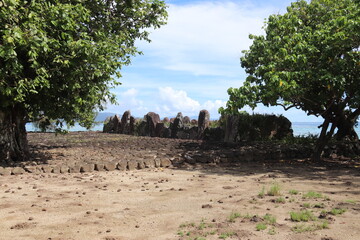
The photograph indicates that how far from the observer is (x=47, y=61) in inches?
404

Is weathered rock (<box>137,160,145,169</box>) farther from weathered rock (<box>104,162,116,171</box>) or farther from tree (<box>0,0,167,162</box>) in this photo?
tree (<box>0,0,167,162</box>)

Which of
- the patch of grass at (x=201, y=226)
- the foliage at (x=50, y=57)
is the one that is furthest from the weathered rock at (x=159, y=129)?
the patch of grass at (x=201, y=226)

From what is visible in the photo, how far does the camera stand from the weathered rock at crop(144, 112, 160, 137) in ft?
80.3

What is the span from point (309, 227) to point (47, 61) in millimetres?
8245

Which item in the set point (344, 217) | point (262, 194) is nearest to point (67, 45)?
point (262, 194)

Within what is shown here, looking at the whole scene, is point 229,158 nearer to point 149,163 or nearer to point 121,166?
point 149,163

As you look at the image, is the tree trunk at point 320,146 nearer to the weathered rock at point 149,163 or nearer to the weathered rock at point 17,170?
the weathered rock at point 149,163

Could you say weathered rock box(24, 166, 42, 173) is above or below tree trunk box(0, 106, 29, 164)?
below

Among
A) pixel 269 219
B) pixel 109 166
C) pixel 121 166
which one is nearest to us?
pixel 269 219

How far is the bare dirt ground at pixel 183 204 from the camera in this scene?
17.5 ft

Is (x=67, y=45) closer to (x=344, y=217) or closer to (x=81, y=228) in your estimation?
(x=81, y=228)

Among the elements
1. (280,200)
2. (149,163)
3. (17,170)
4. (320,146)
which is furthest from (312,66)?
(17,170)

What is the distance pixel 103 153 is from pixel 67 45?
17.2 ft

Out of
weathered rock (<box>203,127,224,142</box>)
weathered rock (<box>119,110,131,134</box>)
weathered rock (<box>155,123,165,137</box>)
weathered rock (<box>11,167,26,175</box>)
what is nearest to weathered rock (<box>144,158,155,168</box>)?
weathered rock (<box>11,167,26,175</box>)
